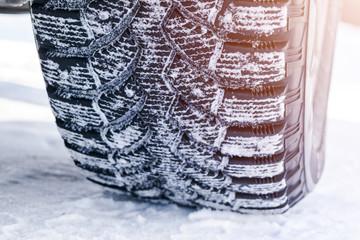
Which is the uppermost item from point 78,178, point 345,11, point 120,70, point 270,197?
point 120,70

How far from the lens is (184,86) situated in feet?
2.04

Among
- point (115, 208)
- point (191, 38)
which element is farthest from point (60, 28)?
point (115, 208)

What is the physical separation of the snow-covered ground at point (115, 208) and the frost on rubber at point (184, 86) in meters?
0.10

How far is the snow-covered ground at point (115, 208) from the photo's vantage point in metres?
→ 0.78

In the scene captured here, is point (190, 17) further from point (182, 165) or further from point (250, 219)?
point (250, 219)

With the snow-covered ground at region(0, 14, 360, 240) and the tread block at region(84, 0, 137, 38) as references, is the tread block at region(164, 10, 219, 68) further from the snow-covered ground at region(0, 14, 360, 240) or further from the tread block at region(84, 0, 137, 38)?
the snow-covered ground at region(0, 14, 360, 240)

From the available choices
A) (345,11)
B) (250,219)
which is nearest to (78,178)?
(250,219)

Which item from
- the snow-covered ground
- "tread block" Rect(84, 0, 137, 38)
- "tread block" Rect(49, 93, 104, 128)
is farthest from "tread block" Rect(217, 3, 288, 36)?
the snow-covered ground

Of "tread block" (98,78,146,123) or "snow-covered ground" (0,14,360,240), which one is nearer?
"tread block" (98,78,146,123)

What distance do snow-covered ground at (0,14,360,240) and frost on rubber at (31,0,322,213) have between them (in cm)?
10

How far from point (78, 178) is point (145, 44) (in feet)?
1.87

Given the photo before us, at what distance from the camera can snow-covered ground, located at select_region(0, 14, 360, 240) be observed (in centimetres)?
78

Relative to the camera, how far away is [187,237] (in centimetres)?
77

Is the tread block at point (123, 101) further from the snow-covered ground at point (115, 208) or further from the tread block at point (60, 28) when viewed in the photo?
the snow-covered ground at point (115, 208)
